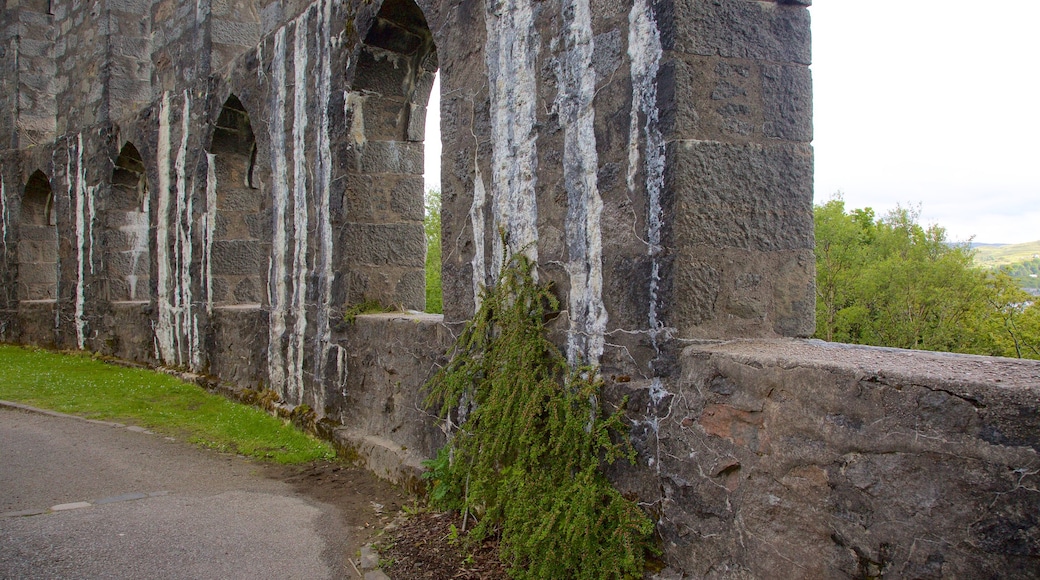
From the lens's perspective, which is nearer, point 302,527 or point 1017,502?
point 1017,502

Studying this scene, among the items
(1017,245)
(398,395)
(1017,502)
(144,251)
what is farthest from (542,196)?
(1017,245)

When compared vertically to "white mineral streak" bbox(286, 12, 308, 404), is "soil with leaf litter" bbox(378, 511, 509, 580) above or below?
below

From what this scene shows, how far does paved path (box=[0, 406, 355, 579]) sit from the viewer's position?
350 centimetres

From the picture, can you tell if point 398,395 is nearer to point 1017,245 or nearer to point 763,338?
point 763,338

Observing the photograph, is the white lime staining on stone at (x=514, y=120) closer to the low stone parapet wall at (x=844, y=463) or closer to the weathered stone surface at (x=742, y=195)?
the weathered stone surface at (x=742, y=195)

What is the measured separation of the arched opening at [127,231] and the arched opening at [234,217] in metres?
2.83

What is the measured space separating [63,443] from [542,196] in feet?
14.1

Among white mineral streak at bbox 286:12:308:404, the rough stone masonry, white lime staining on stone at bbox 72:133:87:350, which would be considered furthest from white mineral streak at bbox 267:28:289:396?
white lime staining on stone at bbox 72:133:87:350

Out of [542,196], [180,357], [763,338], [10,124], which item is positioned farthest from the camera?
[10,124]

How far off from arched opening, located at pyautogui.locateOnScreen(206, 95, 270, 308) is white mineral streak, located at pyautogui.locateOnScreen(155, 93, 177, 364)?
1.12 m

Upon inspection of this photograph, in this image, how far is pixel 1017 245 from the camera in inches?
1786

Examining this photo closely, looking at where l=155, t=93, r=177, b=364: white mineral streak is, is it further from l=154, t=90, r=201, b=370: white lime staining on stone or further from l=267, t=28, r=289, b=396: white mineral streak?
l=267, t=28, r=289, b=396: white mineral streak

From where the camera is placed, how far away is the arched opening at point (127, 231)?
33.3ft

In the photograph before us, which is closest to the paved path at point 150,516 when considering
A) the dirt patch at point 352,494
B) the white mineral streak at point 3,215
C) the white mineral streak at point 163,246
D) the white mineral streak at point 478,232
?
the dirt patch at point 352,494
